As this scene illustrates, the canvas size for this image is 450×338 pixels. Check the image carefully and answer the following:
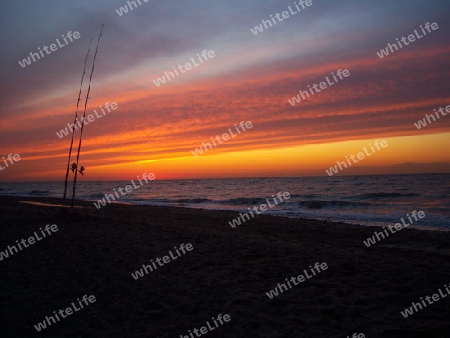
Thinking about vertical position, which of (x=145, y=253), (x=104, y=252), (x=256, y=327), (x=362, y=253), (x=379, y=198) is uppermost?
(x=104, y=252)

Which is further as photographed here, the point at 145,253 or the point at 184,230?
the point at 184,230

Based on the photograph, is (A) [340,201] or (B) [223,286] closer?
(B) [223,286]

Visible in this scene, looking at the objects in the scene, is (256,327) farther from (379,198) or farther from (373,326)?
(379,198)

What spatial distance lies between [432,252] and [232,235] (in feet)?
22.5

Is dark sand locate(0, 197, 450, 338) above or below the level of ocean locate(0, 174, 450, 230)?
above

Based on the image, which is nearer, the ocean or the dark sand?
the dark sand

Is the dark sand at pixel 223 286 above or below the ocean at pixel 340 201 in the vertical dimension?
above

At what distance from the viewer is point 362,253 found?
9.39m

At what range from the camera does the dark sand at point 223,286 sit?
4750 mm

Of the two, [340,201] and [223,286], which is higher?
[223,286]

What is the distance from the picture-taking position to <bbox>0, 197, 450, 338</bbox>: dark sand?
4.75 metres

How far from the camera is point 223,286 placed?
6.47m

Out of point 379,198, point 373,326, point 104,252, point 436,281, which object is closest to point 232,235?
point 104,252

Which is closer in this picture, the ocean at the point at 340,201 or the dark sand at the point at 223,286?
the dark sand at the point at 223,286
